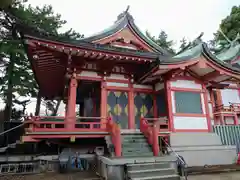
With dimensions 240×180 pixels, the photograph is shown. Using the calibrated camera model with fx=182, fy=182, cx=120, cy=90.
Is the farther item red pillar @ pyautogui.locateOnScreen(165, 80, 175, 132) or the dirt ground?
red pillar @ pyautogui.locateOnScreen(165, 80, 175, 132)

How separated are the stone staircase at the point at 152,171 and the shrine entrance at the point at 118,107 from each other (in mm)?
3914

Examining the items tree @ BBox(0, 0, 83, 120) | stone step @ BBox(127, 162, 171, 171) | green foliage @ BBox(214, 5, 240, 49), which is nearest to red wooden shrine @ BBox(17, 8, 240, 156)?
stone step @ BBox(127, 162, 171, 171)

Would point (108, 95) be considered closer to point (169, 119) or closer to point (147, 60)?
point (147, 60)

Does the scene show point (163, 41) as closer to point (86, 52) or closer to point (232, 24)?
point (232, 24)

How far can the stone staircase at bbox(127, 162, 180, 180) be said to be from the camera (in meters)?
5.32

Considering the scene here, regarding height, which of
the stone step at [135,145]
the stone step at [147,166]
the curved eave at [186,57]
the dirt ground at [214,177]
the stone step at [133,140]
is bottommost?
the dirt ground at [214,177]

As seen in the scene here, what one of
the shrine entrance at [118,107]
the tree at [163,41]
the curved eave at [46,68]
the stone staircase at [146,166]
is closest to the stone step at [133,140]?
the stone staircase at [146,166]

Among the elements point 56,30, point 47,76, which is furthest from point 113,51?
point 56,30

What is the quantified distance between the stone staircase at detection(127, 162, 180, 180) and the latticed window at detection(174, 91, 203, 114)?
3.59 meters

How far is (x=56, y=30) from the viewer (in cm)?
2019

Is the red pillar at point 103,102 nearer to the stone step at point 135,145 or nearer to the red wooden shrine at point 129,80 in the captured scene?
the red wooden shrine at point 129,80

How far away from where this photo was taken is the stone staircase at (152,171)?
5.32 metres

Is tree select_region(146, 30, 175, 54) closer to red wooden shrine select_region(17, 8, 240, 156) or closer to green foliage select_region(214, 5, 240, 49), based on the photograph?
green foliage select_region(214, 5, 240, 49)

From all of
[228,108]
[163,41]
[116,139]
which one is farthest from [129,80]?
[163,41]
